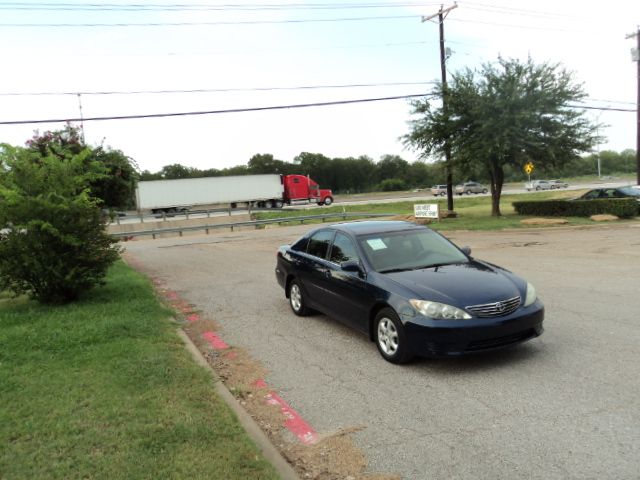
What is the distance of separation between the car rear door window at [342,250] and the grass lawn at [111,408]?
220cm

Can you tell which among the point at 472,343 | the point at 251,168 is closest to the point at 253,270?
the point at 472,343

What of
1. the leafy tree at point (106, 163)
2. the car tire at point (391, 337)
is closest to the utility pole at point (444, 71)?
the leafy tree at point (106, 163)

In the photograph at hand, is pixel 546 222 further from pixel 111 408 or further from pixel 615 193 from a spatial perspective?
pixel 111 408

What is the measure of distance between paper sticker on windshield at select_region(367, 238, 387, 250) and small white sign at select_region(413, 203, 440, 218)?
18.5 meters

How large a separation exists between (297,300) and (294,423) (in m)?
3.68

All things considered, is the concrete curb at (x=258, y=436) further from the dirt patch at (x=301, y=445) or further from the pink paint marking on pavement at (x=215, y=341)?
the pink paint marking on pavement at (x=215, y=341)

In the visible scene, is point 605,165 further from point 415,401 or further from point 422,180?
point 415,401

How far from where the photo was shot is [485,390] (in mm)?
4773

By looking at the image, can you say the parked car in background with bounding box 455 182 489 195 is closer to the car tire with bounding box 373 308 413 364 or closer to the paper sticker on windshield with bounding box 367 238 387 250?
the paper sticker on windshield with bounding box 367 238 387 250

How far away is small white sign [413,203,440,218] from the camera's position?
2470 centimetres

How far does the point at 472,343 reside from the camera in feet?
16.7

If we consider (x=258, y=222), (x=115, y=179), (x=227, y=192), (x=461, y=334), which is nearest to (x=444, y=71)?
(x=258, y=222)

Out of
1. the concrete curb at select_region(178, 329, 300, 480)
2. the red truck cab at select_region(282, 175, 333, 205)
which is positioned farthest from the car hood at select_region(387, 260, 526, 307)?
the red truck cab at select_region(282, 175, 333, 205)

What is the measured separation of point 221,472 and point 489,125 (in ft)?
74.0
